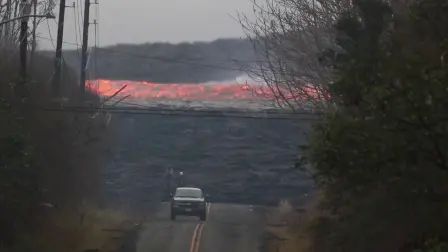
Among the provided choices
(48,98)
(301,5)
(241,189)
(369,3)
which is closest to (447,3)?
(369,3)

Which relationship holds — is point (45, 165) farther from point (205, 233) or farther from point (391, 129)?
point (391, 129)

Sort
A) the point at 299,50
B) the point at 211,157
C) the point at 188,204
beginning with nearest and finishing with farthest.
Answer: the point at 299,50, the point at 188,204, the point at 211,157

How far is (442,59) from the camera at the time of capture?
19.6m

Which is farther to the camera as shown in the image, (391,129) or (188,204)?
(188,204)

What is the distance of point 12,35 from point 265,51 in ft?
50.6

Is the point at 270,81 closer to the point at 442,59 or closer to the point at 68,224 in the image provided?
the point at 68,224

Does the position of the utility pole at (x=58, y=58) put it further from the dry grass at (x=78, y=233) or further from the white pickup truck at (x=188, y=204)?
the white pickup truck at (x=188, y=204)

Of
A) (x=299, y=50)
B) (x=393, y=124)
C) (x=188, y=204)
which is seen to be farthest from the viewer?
(x=188, y=204)

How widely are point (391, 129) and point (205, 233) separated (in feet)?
93.7

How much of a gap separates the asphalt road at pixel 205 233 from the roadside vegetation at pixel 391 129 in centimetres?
1864

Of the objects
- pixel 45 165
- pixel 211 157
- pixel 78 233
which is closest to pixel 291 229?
pixel 78 233

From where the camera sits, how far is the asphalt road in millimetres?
43156

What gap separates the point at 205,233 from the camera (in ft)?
158

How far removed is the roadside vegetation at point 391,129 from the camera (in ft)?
64.9
